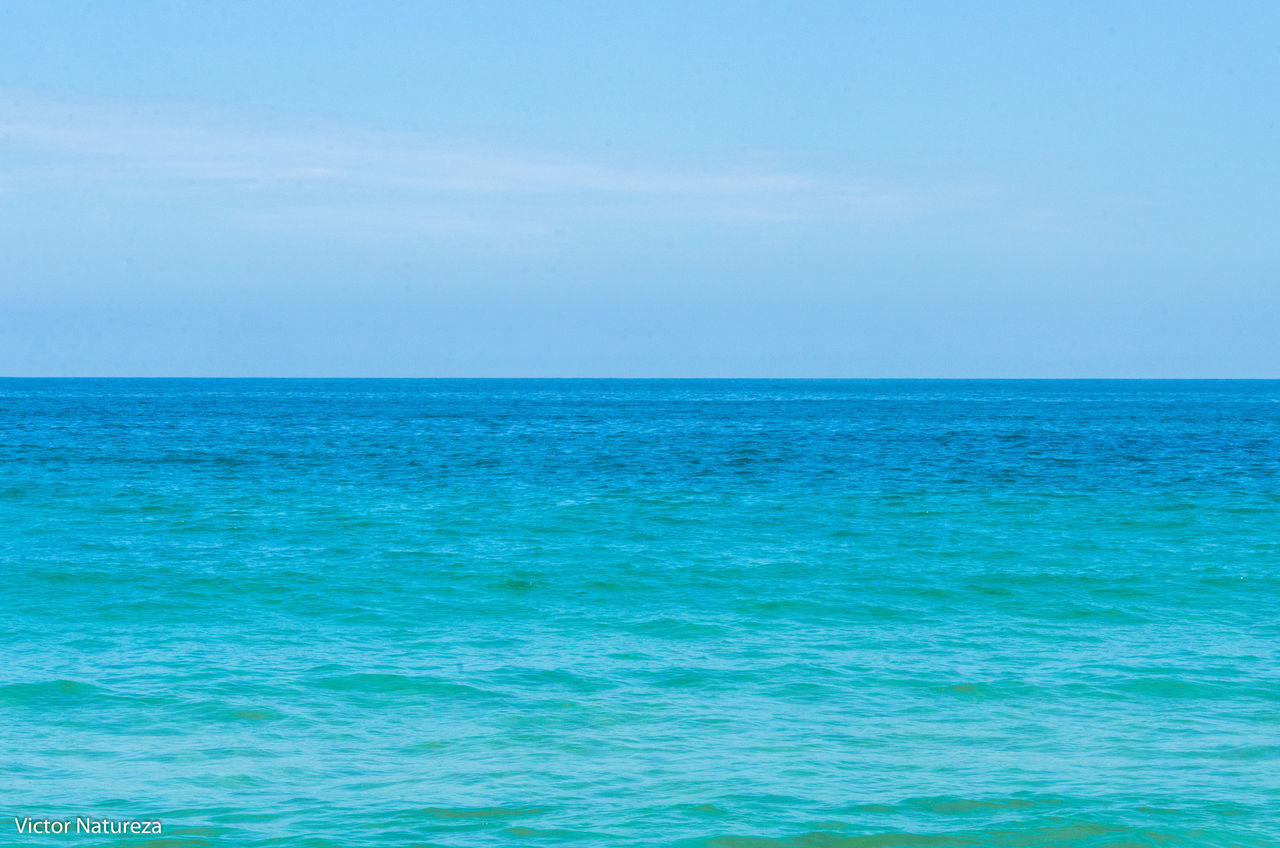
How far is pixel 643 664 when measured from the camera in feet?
47.3

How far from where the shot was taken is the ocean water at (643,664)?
30.7 feet

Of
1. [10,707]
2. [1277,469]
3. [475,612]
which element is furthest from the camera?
[1277,469]

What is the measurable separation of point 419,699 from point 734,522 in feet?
52.7

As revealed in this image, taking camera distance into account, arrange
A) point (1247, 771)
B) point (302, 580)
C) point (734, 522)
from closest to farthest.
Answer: point (1247, 771)
point (302, 580)
point (734, 522)

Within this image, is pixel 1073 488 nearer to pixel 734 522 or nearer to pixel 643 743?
pixel 734 522

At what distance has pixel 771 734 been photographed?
11.3 meters

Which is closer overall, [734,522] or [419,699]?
[419,699]

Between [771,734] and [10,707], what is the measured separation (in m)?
7.97

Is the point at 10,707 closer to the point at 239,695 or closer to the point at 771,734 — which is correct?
the point at 239,695

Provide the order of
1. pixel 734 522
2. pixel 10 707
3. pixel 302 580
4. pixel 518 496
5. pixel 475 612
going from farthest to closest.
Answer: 1. pixel 518 496
2. pixel 734 522
3. pixel 302 580
4. pixel 475 612
5. pixel 10 707

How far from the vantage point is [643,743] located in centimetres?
1107

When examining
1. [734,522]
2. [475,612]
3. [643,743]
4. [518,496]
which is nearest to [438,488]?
[518,496]

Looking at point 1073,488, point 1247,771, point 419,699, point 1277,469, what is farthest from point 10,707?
point 1277,469

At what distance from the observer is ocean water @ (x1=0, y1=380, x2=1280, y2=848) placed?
9.36 m
